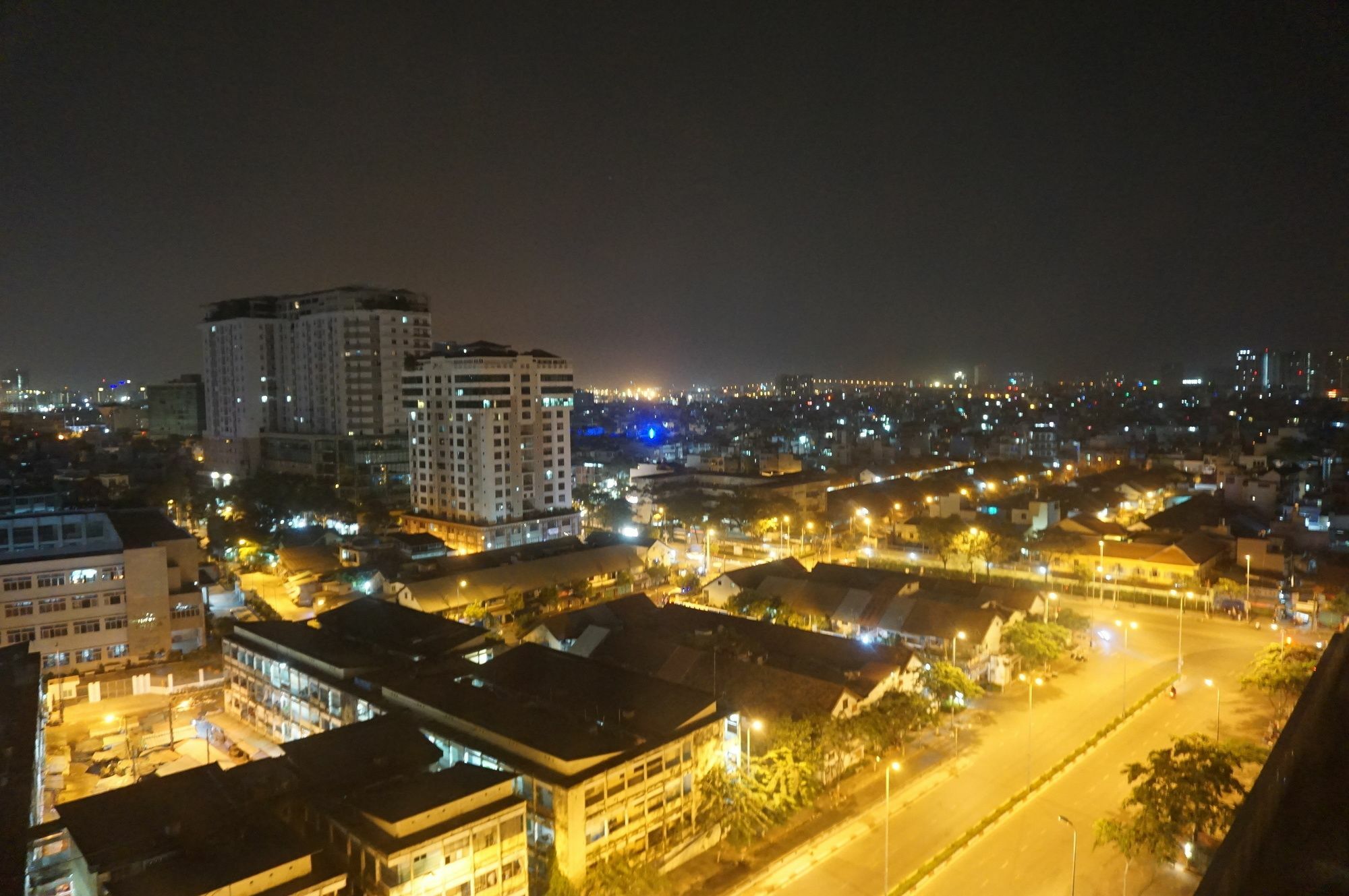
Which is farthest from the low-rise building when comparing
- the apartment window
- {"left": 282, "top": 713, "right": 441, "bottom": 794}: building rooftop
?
the apartment window

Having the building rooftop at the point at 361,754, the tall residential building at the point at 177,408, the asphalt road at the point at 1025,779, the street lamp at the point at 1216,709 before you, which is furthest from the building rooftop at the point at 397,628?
the tall residential building at the point at 177,408

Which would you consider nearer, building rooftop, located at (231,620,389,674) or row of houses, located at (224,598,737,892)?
row of houses, located at (224,598,737,892)

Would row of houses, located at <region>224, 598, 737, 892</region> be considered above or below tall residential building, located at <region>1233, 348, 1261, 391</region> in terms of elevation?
below

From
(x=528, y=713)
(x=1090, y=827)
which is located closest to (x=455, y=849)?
(x=528, y=713)

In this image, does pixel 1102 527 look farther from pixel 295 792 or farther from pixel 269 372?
pixel 269 372

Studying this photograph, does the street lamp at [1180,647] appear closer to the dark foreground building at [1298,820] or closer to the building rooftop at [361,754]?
the dark foreground building at [1298,820]

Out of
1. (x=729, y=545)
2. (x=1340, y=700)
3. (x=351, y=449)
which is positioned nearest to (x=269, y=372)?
(x=351, y=449)

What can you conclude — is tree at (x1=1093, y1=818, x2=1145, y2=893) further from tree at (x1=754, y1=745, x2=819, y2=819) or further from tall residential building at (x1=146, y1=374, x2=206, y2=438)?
tall residential building at (x1=146, y1=374, x2=206, y2=438)
